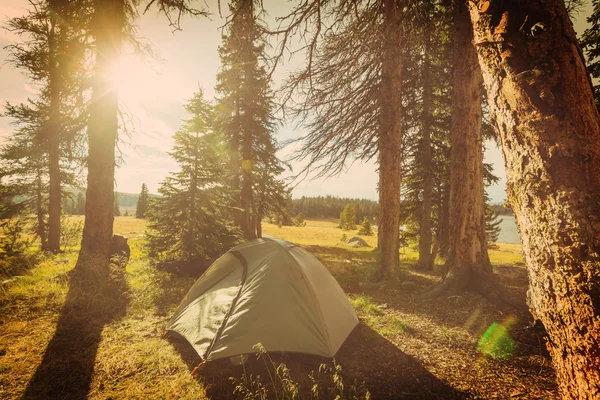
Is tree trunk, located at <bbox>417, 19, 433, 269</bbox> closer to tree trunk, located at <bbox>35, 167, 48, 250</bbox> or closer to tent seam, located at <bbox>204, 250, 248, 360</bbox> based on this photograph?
tent seam, located at <bbox>204, 250, 248, 360</bbox>

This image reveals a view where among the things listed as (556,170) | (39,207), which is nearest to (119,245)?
(39,207)

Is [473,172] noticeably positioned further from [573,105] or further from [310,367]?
[310,367]

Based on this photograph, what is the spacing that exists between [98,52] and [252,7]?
6.10 metres

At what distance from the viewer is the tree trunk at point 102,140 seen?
6.88 meters

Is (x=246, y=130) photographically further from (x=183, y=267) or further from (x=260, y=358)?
(x=260, y=358)

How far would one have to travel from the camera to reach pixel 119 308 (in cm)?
568

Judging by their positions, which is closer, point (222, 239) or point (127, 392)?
point (127, 392)

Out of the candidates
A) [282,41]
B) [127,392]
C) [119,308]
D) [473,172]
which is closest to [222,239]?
[119,308]

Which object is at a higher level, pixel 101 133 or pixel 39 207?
pixel 101 133

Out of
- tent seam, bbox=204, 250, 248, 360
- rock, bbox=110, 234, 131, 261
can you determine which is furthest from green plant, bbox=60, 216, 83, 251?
tent seam, bbox=204, 250, 248, 360

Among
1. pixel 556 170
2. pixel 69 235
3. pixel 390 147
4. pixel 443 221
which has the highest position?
pixel 390 147

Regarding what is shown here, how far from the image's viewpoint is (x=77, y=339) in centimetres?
439

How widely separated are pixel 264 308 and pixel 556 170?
3.80 m

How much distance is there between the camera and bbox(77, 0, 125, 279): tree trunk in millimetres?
6875
